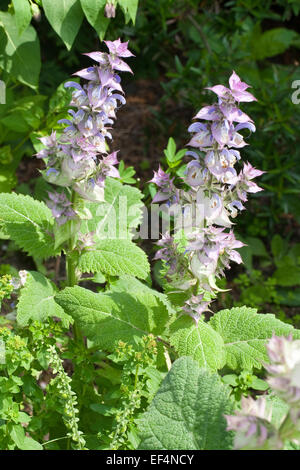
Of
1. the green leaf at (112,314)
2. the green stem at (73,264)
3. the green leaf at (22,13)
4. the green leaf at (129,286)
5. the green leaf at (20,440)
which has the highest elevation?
the green leaf at (22,13)

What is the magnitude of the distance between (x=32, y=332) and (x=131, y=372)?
35 cm

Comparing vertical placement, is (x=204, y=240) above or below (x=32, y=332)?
above

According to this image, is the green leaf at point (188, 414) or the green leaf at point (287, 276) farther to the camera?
the green leaf at point (287, 276)

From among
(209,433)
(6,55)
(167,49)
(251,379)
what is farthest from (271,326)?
(167,49)

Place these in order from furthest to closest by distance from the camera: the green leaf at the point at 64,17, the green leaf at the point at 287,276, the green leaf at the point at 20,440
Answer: the green leaf at the point at 287,276
the green leaf at the point at 64,17
the green leaf at the point at 20,440

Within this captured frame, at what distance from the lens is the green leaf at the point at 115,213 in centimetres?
219

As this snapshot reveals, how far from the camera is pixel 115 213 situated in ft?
7.34

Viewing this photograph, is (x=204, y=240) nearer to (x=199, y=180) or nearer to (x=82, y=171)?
(x=199, y=180)

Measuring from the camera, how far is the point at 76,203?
77.2 inches

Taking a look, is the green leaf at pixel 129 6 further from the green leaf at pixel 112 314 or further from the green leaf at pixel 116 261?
the green leaf at pixel 112 314

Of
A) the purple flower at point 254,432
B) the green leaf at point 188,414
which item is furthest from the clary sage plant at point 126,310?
the purple flower at point 254,432

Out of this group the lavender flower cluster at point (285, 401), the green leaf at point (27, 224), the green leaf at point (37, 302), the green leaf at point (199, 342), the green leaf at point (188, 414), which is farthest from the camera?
the green leaf at point (27, 224)

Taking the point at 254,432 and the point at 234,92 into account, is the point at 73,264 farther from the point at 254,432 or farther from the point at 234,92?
the point at 254,432

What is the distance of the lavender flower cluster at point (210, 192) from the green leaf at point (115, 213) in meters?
0.38
